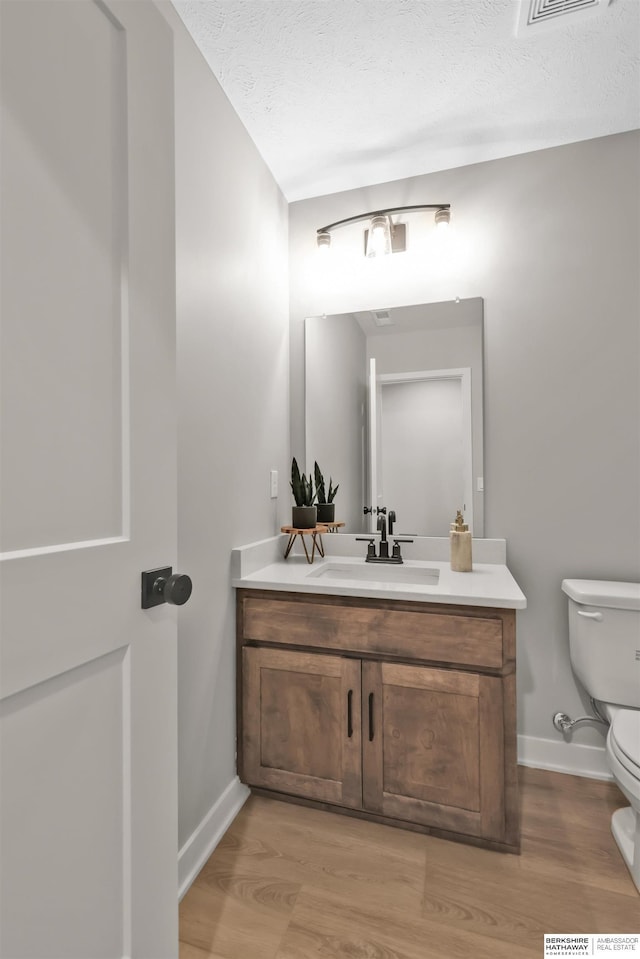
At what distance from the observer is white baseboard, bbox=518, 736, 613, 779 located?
6.06ft

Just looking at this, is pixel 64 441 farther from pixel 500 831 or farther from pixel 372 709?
pixel 500 831

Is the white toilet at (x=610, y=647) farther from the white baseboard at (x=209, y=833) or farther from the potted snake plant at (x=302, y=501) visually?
the white baseboard at (x=209, y=833)

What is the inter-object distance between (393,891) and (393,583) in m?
0.86

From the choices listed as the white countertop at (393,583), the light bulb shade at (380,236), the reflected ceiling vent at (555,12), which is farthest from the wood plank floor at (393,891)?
the reflected ceiling vent at (555,12)

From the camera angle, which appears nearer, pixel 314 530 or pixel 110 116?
pixel 110 116

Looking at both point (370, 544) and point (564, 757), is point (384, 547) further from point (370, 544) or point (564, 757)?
point (564, 757)

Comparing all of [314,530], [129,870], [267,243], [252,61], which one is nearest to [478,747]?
[314,530]

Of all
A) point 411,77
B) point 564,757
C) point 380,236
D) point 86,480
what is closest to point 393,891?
point 564,757

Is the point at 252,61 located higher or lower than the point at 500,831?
higher

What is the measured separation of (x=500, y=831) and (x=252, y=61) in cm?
248

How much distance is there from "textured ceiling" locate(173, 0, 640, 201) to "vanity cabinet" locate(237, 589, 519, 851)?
5.62 ft

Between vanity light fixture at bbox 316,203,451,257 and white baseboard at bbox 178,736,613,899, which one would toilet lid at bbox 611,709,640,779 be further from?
vanity light fixture at bbox 316,203,451,257

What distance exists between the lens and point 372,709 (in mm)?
1560

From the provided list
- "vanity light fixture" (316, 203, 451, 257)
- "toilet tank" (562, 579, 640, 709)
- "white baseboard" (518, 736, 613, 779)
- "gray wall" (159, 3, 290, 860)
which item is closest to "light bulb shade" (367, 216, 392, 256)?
"vanity light fixture" (316, 203, 451, 257)
